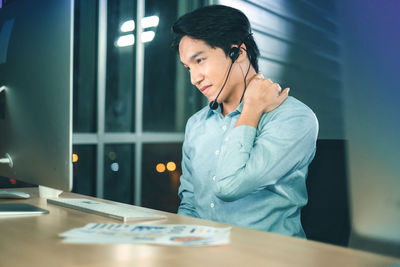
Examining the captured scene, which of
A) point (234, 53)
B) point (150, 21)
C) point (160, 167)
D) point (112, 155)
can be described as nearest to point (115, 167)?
point (112, 155)

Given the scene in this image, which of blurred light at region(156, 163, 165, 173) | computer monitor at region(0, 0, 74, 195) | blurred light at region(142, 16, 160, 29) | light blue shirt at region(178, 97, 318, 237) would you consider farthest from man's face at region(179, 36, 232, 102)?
blurred light at region(156, 163, 165, 173)

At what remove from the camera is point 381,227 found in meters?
0.40

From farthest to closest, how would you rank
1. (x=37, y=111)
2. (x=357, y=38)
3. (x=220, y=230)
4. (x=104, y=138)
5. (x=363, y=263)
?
(x=104, y=138) → (x=37, y=111) → (x=220, y=230) → (x=363, y=263) → (x=357, y=38)

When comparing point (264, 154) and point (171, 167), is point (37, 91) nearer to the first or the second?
point (264, 154)

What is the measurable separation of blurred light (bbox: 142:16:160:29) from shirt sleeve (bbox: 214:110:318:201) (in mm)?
1808

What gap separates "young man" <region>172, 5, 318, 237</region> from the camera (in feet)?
4.28

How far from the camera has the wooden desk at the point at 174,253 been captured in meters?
0.64

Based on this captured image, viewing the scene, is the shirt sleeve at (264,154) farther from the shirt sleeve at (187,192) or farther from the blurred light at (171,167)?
the blurred light at (171,167)

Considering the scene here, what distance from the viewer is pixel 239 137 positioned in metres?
1.32

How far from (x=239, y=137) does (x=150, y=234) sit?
1.92 feet

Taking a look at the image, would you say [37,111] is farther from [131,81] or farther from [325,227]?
[131,81]

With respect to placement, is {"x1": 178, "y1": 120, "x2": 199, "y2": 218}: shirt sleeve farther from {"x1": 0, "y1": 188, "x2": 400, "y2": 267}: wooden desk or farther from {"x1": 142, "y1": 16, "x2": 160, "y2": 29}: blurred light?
{"x1": 142, "y1": 16, "x2": 160, "y2": 29}: blurred light

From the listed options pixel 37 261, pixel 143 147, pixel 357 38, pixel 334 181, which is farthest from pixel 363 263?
pixel 143 147

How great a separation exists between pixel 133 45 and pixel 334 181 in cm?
Answer: 185
